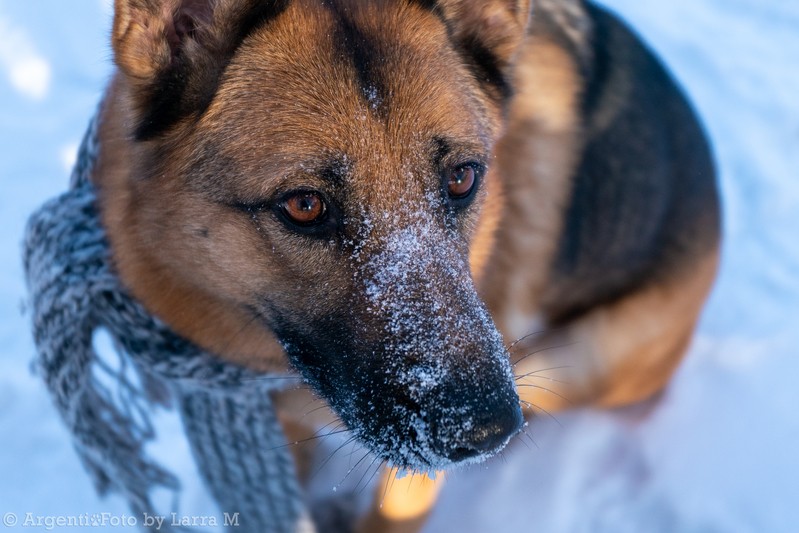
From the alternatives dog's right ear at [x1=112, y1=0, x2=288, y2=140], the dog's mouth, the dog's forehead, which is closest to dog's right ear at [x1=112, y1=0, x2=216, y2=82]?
dog's right ear at [x1=112, y1=0, x2=288, y2=140]

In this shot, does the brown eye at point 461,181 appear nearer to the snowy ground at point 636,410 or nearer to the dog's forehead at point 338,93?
the dog's forehead at point 338,93

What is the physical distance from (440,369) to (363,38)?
795 millimetres

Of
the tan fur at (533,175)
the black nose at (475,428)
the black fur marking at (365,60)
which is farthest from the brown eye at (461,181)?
the tan fur at (533,175)

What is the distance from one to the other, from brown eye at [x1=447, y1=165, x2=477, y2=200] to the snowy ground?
4.95ft

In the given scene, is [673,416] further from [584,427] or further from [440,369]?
[440,369]

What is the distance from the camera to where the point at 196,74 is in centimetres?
171

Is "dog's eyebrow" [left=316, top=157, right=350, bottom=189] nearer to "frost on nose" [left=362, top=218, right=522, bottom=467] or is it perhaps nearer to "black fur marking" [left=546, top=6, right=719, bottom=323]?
"frost on nose" [left=362, top=218, right=522, bottom=467]

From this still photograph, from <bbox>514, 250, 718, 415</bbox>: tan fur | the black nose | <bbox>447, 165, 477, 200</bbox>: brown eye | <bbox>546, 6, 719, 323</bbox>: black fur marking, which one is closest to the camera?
the black nose

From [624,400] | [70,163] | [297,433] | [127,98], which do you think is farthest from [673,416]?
[70,163]

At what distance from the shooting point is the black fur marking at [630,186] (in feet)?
8.83

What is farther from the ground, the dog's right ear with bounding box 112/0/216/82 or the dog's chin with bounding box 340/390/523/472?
the dog's right ear with bounding box 112/0/216/82

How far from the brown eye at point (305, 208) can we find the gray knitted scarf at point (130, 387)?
715 millimetres

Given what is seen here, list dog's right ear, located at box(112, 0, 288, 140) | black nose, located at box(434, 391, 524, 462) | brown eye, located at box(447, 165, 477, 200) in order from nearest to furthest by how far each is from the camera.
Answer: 1. black nose, located at box(434, 391, 524, 462)
2. dog's right ear, located at box(112, 0, 288, 140)
3. brown eye, located at box(447, 165, 477, 200)

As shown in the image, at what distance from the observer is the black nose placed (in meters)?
1.50
